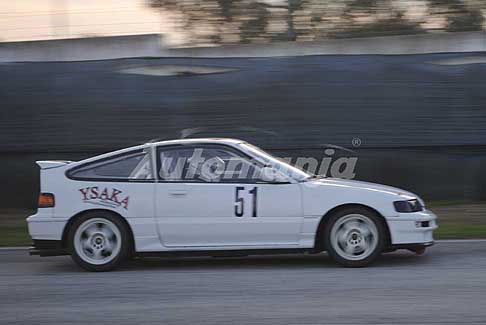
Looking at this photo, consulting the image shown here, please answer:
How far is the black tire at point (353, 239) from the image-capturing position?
8.07 metres

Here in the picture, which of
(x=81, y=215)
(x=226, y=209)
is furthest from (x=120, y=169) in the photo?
(x=226, y=209)

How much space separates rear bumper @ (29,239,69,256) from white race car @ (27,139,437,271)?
1 centimetres

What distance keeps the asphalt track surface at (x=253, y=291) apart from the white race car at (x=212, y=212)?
268 mm

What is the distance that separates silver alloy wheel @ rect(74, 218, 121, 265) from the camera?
8.27 metres

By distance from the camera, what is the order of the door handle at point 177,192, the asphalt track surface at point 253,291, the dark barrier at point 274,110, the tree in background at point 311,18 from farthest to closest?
the tree in background at point 311,18 < the dark barrier at point 274,110 < the door handle at point 177,192 < the asphalt track surface at point 253,291

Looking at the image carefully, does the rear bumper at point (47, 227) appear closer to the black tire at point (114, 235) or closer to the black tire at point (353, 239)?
the black tire at point (114, 235)

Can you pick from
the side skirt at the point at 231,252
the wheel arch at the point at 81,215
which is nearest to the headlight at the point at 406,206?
the side skirt at the point at 231,252

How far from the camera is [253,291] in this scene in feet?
23.2

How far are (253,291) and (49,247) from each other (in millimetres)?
2528

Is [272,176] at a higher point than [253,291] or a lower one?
higher

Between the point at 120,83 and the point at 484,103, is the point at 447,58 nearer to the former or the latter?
the point at 484,103

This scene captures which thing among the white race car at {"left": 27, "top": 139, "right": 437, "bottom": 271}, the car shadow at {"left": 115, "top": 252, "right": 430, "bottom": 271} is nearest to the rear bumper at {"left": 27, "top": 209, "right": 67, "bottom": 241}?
the white race car at {"left": 27, "top": 139, "right": 437, "bottom": 271}

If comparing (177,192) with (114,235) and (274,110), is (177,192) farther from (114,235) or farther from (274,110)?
(274,110)

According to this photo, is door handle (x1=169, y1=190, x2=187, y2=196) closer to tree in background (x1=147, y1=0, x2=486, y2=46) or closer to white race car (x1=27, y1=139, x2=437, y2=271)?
white race car (x1=27, y1=139, x2=437, y2=271)
